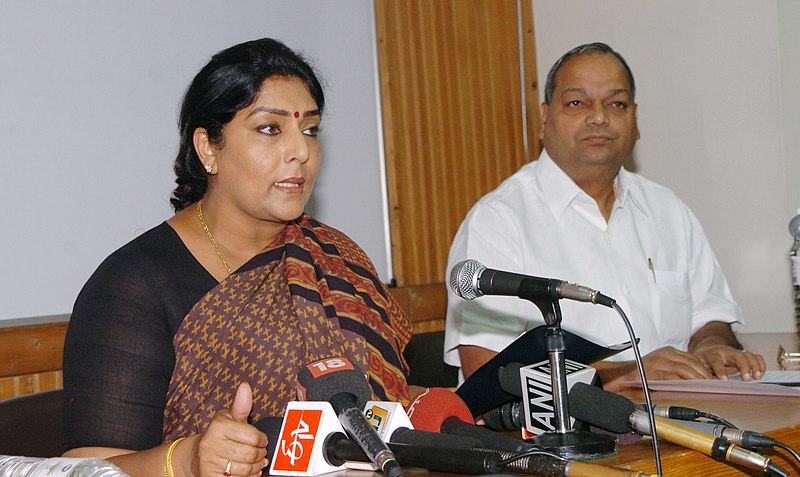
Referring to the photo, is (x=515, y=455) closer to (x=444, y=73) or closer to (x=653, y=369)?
(x=653, y=369)

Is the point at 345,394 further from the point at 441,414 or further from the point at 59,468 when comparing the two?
the point at 59,468

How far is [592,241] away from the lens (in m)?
3.15

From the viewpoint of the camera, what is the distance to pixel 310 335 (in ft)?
7.18

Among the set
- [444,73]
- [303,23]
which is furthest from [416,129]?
[303,23]

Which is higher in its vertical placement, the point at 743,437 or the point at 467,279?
the point at 467,279

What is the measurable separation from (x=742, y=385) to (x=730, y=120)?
7.99 feet

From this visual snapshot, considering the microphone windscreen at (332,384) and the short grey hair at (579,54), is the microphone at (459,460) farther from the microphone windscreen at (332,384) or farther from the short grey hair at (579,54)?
the short grey hair at (579,54)

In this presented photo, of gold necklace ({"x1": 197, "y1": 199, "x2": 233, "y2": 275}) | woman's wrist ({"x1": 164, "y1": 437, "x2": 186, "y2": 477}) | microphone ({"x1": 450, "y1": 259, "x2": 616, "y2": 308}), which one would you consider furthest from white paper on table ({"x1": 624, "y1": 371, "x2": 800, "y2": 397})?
woman's wrist ({"x1": 164, "y1": 437, "x2": 186, "y2": 477})

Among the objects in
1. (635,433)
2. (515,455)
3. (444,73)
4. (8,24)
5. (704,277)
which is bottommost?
(704,277)

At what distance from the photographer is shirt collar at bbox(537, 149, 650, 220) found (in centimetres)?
317

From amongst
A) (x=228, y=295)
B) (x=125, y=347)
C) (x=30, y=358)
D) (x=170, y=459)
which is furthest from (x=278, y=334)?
(x=30, y=358)

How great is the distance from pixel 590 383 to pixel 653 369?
772mm

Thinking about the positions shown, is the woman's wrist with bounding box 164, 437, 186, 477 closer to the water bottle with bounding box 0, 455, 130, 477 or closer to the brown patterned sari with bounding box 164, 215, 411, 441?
the water bottle with bounding box 0, 455, 130, 477

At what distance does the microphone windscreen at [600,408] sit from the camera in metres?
1.54
